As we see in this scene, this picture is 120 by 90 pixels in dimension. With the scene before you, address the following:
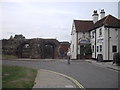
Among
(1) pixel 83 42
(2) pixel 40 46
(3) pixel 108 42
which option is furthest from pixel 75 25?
(3) pixel 108 42

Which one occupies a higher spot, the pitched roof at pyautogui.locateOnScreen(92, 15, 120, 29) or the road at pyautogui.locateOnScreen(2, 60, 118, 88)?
the pitched roof at pyautogui.locateOnScreen(92, 15, 120, 29)

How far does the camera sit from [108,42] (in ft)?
104

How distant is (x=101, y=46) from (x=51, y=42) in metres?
11.7

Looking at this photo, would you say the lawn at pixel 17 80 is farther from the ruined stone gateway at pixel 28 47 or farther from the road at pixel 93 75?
the ruined stone gateway at pixel 28 47

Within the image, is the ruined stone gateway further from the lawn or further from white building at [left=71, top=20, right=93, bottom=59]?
the lawn

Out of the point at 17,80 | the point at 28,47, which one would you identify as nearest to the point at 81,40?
the point at 28,47

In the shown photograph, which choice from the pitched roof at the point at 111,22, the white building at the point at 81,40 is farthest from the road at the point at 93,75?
the white building at the point at 81,40

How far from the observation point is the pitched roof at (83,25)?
40.1 m

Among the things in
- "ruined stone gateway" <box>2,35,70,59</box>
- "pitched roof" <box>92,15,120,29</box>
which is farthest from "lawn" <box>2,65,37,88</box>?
"ruined stone gateway" <box>2,35,70,59</box>

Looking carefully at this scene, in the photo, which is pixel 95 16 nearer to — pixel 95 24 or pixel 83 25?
pixel 83 25

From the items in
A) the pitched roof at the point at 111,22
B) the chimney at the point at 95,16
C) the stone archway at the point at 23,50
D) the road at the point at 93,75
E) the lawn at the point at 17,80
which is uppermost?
the chimney at the point at 95,16

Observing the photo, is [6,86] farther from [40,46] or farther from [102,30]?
[40,46]

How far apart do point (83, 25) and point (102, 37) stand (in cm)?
986

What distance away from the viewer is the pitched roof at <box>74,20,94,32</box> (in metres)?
40.1
